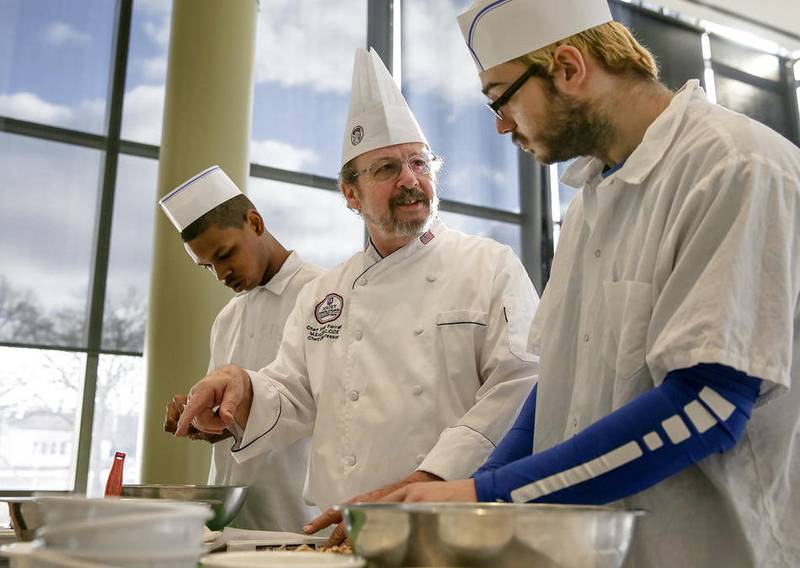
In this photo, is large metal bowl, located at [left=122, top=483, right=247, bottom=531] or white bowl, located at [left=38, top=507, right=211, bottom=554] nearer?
white bowl, located at [left=38, top=507, right=211, bottom=554]

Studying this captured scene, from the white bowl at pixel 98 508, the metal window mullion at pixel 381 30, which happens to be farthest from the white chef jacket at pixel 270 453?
the metal window mullion at pixel 381 30

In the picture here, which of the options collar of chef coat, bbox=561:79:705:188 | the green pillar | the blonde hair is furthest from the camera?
the green pillar

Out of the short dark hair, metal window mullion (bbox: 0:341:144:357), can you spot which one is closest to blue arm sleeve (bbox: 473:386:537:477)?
the short dark hair

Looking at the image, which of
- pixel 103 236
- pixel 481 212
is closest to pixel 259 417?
pixel 103 236

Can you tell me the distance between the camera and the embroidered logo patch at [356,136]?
199cm

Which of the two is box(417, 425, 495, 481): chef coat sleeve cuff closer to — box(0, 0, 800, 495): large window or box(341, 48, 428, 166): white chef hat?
box(341, 48, 428, 166): white chef hat

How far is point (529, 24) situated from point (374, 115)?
738 mm

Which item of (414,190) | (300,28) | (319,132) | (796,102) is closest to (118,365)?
(319,132)

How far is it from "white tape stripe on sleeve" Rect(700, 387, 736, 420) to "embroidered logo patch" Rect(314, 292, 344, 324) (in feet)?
3.48

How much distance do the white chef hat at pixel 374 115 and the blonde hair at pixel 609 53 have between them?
27.0 inches

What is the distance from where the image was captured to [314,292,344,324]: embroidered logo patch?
1860 mm

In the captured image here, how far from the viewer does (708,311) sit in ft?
3.08

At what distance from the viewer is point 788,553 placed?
3.34ft

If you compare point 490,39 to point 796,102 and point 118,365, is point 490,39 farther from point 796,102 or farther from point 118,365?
point 796,102
